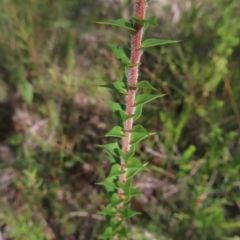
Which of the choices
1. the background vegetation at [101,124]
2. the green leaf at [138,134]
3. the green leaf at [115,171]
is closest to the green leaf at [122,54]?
the green leaf at [138,134]

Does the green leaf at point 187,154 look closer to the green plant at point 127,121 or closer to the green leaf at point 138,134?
the green plant at point 127,121

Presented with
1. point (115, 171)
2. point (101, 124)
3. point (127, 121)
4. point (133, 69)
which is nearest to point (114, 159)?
point (115, 171)

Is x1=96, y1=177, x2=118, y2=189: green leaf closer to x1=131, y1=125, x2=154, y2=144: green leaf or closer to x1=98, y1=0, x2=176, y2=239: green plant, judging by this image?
x1=98, y1=0, x2=176, y2=239: green plant

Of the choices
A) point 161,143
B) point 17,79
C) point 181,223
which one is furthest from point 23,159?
point 181,223

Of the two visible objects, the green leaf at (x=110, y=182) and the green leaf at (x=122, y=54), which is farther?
the green leaf at (x=110, y=182)

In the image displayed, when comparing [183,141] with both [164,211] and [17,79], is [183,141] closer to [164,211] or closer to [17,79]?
[164,211]

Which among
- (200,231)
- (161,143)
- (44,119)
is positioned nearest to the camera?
(200,231)
